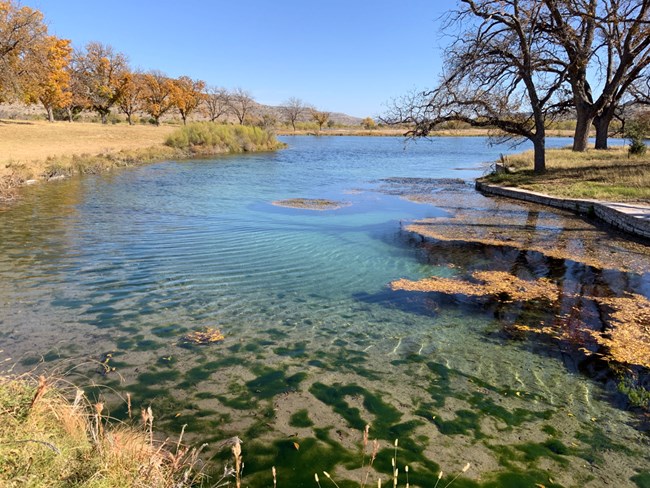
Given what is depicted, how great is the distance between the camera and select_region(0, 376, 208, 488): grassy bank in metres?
2.18

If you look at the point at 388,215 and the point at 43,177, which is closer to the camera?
the point at 388,215

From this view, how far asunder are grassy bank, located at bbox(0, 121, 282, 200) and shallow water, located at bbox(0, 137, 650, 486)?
882 cm

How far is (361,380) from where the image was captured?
4.33 m

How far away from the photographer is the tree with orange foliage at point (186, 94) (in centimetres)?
5958

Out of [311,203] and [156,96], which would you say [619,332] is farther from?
[156,96]

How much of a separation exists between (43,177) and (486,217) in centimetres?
1781

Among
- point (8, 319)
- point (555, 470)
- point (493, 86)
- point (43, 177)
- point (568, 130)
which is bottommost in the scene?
point (555, 470)

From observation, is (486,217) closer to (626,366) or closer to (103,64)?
(626,366)

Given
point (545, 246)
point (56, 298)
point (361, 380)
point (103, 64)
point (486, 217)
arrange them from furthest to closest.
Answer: point (103, 64), point (486, 217), point (545, 246), point (56, 298), point (361, 380)

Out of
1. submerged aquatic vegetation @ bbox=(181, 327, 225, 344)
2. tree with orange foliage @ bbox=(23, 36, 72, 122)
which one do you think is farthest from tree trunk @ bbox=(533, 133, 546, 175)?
tree with orange foliage @ bbox=(23, 36, 72, 122)

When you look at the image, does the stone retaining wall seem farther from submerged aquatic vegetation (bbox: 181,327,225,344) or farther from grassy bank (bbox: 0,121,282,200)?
grassy bank (bbox: 0,121,282,200)

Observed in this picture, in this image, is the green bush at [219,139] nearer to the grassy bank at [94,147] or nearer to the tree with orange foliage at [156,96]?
the grassy bank at [94,147]

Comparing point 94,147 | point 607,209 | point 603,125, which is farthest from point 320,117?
point 607,209

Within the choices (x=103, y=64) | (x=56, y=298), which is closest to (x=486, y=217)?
(x=56, y=298)
